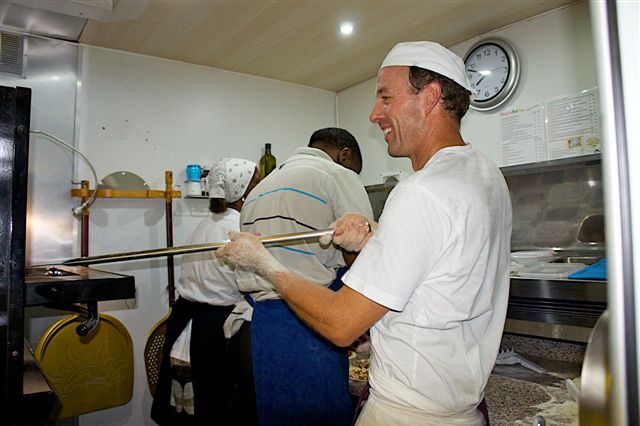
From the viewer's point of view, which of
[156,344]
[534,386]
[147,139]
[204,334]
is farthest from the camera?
[147,139]

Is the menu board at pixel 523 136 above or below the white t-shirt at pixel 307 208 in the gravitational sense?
above

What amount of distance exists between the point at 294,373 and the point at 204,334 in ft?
2.67

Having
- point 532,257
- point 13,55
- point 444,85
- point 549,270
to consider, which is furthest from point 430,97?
point 13,55

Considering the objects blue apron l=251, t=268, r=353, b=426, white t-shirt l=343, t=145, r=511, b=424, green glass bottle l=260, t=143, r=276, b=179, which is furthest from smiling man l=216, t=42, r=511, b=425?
green glass bottle l=260, t=143, r=276, b=179

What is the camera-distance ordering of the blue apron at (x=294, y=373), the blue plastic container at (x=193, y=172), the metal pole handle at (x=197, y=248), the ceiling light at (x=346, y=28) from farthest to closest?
1. the blue plastic container at (x=193, y=172)
2. the ceiling light at (x=346, y=28)
3. the blue apron at (x=294, y=373)
4. the metal pole handle at (x=197, y=248)

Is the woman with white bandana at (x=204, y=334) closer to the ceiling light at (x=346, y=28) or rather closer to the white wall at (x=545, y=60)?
the ceiling light at (x=346, y=28)

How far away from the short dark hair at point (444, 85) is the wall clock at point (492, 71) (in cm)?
146

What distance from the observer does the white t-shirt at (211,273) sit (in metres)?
2.21

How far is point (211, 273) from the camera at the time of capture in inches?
87.6

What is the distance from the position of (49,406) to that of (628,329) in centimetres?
98

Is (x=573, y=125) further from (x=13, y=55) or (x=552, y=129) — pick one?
(x=13, y=55)

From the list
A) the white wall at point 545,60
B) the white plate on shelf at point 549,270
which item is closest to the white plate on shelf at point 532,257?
the white plate on shelf at point 549,270

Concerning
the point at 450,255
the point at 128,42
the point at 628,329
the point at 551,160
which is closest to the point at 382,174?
the point at 551,160

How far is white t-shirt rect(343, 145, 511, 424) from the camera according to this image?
0.82m
